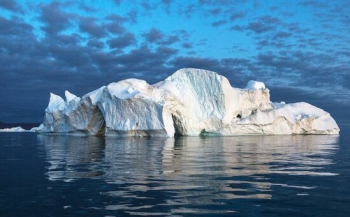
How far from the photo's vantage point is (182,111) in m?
40.4

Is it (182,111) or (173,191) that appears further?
(182,111)

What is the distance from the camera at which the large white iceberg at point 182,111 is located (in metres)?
36.3

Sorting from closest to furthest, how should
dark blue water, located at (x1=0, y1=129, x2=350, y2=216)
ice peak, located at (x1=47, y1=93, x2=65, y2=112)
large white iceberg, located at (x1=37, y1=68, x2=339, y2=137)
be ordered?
dark blue water, located at (x1=0, y1=129, x2=350, y2=216)
large white iceberg, located at (x1=37, y1=68, x2=339, y2=137)
ice peak, located at (x1=47, y1=93, x2=65, y2=112)

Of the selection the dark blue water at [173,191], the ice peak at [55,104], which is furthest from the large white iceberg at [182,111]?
the dark blue water at [173,191]

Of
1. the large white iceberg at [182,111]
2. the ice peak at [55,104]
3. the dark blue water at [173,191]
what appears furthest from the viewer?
the ice peak at [55,104]

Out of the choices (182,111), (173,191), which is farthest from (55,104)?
(173,191)

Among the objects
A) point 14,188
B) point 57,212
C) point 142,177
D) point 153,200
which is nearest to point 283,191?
point 153,200

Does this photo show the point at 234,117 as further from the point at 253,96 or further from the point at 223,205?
the point at 223,205

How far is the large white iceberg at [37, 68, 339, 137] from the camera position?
3634 centimetres

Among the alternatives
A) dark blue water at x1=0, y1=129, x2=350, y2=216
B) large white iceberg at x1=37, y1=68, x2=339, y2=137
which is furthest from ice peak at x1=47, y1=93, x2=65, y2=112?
dark blue water at x1=0, y1=129, x2=350, y2=216

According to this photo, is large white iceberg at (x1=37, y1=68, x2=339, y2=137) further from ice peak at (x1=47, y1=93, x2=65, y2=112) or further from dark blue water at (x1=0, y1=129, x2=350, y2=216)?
dark blue water at (x1=0, y1=129, x2=350, y2=216)

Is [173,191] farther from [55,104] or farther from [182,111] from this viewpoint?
[55,104]

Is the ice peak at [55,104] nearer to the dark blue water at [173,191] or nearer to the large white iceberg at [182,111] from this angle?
the large white iceberg at [182,111]

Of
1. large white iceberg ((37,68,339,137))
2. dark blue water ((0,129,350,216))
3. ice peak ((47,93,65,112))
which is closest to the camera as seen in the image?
dark blue water ((0,129,350,216))
